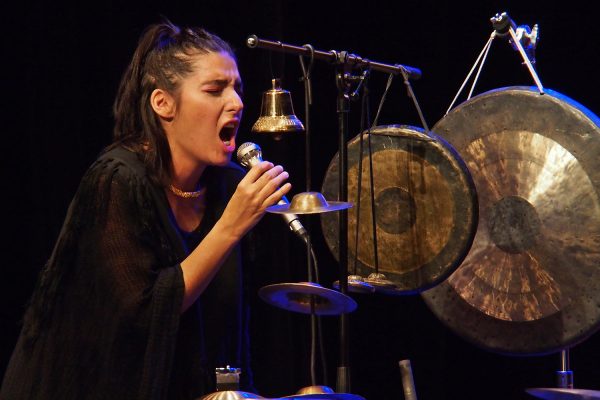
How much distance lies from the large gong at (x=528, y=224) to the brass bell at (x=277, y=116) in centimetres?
66

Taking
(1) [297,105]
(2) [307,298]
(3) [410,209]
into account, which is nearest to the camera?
(2) [307,298]

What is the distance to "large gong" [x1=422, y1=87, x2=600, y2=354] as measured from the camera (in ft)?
8.02

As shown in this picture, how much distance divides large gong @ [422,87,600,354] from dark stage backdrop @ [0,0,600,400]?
48cm

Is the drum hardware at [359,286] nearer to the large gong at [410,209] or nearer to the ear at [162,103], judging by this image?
the large gong at [410,209]

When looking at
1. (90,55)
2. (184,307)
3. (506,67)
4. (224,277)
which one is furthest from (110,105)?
(506,67)

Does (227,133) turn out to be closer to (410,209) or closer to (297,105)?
(410,209)

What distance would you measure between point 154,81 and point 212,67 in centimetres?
14

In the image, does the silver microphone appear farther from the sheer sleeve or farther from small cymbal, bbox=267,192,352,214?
the sheer sleeve

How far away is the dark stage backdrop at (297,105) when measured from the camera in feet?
8.87

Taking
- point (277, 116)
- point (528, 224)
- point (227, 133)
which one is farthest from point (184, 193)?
point (528, 224)

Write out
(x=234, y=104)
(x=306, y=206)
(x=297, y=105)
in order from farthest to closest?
(x=297, y=105) < (x=234, y=104) < (x=306, y=206)

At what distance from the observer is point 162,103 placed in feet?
7.16

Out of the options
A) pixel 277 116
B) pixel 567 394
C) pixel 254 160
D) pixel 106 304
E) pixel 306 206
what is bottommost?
pixel 567 394

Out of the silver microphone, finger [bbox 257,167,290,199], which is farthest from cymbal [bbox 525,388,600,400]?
finger [bbox 257,167,290,199]
